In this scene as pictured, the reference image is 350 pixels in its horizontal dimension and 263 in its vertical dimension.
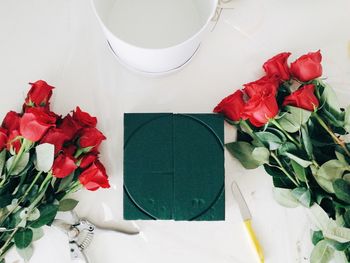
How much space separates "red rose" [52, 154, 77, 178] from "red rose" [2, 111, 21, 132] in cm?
8

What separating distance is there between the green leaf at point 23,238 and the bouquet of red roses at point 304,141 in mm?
336

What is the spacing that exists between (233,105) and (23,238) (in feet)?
1.17

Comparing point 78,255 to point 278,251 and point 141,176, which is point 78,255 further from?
point 278,251

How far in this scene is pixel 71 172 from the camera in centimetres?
79

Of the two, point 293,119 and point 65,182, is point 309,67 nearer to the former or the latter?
point 293,119

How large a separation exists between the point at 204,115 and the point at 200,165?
0.25ft

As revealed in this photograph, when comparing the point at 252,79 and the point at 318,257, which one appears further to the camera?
the point at 252,79

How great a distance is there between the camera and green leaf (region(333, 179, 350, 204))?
0.71 meters

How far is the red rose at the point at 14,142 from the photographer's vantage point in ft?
2.43

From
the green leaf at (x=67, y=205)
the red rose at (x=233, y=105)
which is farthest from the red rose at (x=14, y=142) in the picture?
the red rose at (x=233, y=105)

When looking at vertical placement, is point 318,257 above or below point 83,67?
below

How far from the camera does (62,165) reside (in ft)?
2.43

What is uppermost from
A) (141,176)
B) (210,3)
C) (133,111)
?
(210,3)

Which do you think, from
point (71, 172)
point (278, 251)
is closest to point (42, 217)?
point (71, 172)
